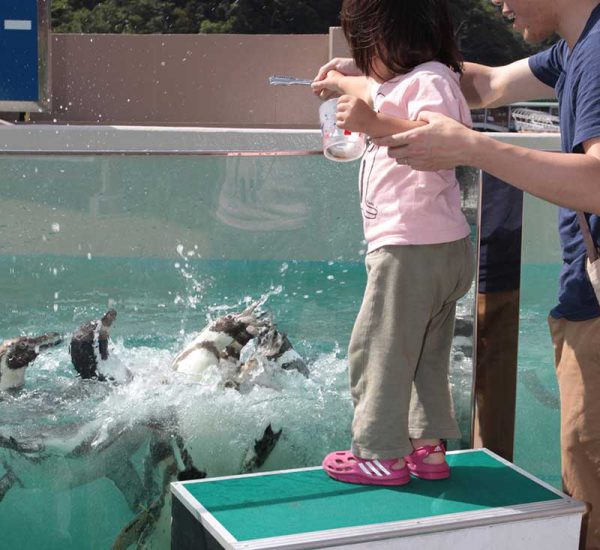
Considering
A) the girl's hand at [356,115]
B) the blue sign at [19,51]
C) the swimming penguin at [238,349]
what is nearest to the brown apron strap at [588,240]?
the girl's hand at [356,115]

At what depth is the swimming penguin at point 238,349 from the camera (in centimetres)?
250

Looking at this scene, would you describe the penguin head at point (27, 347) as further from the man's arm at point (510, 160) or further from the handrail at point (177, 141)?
the man's arm at point (510, 160)

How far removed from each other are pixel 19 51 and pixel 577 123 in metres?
8.01

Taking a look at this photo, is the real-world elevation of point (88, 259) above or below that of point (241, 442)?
above

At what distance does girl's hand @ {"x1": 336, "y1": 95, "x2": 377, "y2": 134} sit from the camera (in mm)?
1968

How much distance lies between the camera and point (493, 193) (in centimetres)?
258

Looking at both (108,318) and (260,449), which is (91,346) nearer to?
(108,318)

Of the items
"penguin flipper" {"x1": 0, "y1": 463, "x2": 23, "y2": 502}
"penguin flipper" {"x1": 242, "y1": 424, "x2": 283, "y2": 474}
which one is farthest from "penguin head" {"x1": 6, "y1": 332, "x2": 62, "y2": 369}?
"penguin flipper" {"x1": 242, "y1": 424, "x2": 283, "y2": 474}

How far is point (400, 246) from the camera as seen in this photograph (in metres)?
2.17

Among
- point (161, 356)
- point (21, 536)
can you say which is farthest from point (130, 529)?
point (161, 356)

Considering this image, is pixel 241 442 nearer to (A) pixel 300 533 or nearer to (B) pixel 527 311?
(A) pixel 300 533

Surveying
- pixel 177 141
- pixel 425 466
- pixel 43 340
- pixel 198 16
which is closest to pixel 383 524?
→ pixel 425 466

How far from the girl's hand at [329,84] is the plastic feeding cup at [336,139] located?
197 millimetres

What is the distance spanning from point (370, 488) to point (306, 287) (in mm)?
559
